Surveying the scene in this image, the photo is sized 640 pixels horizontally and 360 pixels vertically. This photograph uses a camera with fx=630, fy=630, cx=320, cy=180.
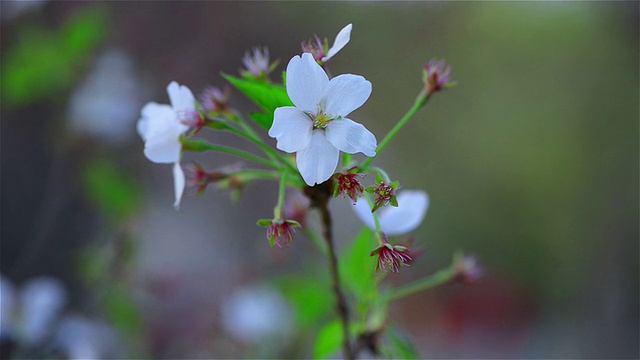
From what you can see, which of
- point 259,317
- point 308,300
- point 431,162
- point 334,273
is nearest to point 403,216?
point 334,273

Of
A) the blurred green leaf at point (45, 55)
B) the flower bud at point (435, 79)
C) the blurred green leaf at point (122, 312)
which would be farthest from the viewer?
the blurred green leaf at point (45, 55)

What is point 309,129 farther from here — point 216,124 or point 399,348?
point 399,348

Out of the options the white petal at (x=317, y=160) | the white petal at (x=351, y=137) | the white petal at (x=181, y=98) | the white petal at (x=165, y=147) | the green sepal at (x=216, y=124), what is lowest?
the white petal at (x=317, y=160)

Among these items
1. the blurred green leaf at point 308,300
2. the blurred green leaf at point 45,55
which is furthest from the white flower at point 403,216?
the blurred green leaf at point 45,55

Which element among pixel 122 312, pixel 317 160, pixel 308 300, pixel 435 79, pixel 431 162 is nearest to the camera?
pixel 317 160

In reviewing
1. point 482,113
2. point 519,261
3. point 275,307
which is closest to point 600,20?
point 482,113

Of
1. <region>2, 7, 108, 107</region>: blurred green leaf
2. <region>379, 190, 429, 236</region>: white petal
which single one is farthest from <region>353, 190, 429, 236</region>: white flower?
<region>2, 7, 108, 107</region>: blurred green leaf

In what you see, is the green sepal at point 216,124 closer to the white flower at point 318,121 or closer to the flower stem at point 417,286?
the white flower at point 318,121
